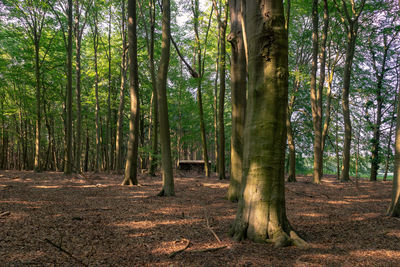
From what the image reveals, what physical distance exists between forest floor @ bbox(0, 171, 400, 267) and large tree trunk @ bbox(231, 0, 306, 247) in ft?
1.10

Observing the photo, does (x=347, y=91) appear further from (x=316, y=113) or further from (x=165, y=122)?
(x=165, y=122)

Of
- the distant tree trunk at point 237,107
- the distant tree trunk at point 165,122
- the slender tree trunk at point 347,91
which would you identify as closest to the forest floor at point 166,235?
the distant tree trunk at point 237,107

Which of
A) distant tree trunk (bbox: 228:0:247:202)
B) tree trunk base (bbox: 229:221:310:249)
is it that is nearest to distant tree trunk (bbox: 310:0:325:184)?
distant tree trunk (bbox: 228:0:247:202)

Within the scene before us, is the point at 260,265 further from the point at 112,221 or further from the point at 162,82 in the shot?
the point at 162,82

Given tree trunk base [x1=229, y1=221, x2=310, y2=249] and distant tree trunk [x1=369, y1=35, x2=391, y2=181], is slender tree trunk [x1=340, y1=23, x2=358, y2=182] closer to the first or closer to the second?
distant tree trunk [x1=369, y1=35, x2=391, y2=181]

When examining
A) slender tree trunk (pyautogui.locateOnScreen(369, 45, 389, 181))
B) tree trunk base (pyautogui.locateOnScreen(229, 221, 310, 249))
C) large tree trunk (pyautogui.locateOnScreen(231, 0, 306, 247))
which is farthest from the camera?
slender tree trunk (pyautogui.locateOnScreen(369, 45, 389, 181))

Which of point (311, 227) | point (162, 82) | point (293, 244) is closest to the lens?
point (293, 244)

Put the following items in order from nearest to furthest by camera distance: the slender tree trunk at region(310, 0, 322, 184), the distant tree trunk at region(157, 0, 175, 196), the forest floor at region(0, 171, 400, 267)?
1. the forest floor at region(0, 171, 400, 267)
2. the distant tree trunk at region(157, 0, 175, 196)
3. the slender tree trunk at region(310, 0, 322, 184)

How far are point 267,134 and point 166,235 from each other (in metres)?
2.34

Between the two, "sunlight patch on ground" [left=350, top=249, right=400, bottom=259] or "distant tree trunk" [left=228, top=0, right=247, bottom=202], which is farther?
"distant tree trunk" [left=228, top=0, right=247, bottom=202]

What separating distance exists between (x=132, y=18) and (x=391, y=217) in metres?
10.6

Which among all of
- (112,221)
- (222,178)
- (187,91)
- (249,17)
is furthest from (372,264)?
(187,91)

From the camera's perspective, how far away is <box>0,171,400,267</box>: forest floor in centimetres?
291

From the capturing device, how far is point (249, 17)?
12.3 ft
